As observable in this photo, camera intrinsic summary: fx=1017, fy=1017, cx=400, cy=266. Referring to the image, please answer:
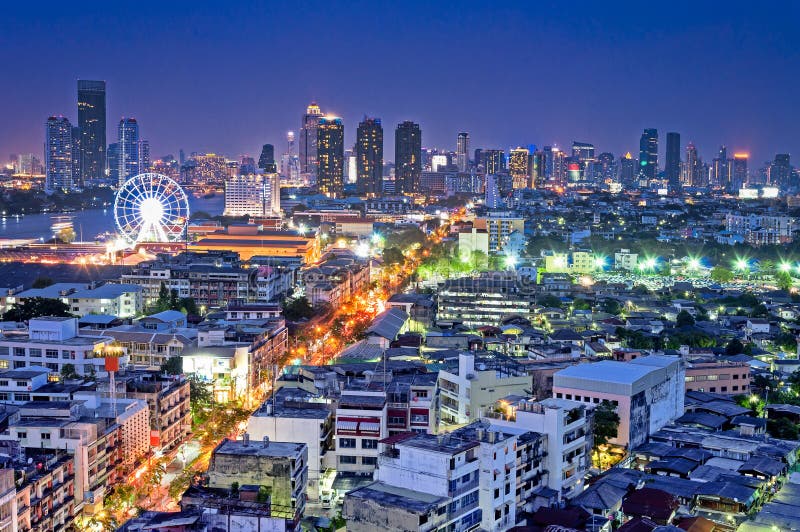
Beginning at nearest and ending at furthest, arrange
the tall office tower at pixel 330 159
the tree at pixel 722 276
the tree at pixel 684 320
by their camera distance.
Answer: the tree at pixel 684 320, the tree at pixel 722 276, the tall office tower at pixel 330 159

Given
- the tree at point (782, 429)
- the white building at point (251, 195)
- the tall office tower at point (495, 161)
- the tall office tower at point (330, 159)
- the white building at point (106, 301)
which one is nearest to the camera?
the tree at point (782, 429)

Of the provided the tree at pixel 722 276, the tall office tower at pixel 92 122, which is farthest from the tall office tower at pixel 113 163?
the tree at pixel 722 276

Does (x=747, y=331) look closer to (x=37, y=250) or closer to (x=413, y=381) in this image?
(x=413, y=381)

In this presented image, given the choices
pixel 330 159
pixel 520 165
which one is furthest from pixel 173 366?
pixel 520 165

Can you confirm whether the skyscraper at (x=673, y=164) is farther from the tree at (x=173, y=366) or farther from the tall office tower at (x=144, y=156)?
the tree at (x=173, y=366)

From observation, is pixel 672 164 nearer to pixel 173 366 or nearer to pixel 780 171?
pixel 780 171

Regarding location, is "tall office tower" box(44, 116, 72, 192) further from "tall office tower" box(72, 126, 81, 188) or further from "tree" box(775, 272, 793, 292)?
"tree" box(775, 272, 793, 292)

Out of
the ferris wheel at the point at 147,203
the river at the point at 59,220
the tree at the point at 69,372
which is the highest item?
the ferris wheel at the point at 147,203

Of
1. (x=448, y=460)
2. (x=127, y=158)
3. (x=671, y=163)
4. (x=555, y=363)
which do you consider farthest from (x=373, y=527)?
(x=671, y=163)
